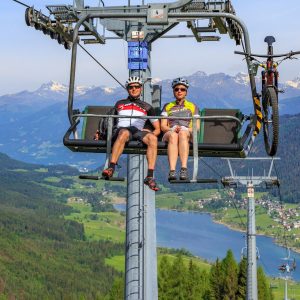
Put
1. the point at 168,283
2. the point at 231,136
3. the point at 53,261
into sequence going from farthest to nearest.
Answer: the point at 53,261 < the point at 168,283 < the point at 231,136

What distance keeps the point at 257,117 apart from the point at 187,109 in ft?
2.70

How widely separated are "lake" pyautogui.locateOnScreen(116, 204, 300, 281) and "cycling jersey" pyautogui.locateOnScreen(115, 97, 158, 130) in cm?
11729

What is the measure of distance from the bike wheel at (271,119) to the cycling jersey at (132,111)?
4.46ft

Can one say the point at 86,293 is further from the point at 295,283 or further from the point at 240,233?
the point at 240,233

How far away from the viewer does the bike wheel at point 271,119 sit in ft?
25.6

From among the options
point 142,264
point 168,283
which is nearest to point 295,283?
point 168,283

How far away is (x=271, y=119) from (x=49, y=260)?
149m

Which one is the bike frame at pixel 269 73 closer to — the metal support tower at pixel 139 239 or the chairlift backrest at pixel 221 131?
the chairlift backrest at pixel 221 131

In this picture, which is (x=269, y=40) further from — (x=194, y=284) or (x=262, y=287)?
(x=194, y=284)

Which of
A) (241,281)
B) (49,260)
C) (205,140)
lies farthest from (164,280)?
(49,260)

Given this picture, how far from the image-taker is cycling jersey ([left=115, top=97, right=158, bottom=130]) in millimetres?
8281

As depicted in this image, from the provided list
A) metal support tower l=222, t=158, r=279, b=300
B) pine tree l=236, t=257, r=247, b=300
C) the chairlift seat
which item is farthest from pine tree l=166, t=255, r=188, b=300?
the chairlift seat

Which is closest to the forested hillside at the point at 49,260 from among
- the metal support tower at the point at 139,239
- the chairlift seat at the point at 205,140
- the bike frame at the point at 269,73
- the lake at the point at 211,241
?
the lake at the point at 211,241

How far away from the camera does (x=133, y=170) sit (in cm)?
1120
